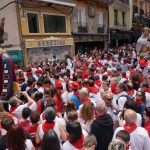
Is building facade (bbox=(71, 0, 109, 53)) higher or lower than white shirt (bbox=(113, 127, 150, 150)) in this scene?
higher

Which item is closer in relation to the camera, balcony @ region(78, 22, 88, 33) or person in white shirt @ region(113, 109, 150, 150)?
person in white shirt @ region(113, 109, 150, 150)

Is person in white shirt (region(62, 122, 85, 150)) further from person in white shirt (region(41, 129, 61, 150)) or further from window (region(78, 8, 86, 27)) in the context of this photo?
window (region(78, 8, 86, 27))

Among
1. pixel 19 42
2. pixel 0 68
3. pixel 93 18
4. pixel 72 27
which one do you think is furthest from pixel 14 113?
pixel 93 18

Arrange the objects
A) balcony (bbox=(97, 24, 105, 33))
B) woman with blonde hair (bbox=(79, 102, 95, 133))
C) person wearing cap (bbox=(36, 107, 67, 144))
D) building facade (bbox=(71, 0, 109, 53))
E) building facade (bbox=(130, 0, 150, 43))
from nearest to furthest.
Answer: person wearing cap (bbox=(36, 107, 67, 144)) → woman with blonde hair (bbox=(79, 102, 95, 133)) → building facade (bbox=(71, 0, 109, 53)) → balcony (bbox=(97, 24, 105, 33)) → building facade (bbox=(130, 0, 150, 43))

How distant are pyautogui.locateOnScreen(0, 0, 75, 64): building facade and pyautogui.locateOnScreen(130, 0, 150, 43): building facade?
18334mm

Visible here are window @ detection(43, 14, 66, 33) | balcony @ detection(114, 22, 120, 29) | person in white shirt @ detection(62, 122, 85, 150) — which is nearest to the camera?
person in white shirt @ detection(62, 122, 85, 150)

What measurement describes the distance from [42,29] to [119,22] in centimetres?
1565

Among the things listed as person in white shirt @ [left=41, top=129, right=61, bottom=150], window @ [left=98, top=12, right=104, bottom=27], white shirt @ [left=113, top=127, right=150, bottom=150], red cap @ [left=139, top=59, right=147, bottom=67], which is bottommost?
white shirt @ [left=113, top=127, right=150, bottom=150]

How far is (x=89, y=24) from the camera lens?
23.8 m

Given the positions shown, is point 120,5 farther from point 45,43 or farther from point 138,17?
point 45,43

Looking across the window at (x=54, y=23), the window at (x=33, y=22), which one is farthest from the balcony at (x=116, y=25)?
the window at (x=33, y=22)

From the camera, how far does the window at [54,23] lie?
18.5 meters

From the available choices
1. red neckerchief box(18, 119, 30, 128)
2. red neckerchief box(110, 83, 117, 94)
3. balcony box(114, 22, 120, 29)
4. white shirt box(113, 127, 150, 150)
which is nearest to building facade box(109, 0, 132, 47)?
balcony box(114, 22, 120, 29)

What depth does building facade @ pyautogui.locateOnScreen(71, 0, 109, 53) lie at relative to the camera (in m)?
21.9
